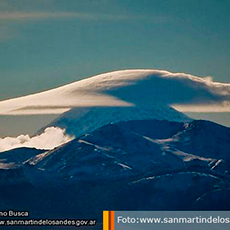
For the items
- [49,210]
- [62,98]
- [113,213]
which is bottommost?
[113,213]

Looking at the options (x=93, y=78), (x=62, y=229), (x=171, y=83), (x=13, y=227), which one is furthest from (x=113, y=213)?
(x=171, y=83)

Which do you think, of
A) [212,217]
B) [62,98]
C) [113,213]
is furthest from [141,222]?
[113,213]

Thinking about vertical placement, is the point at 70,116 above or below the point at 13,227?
above

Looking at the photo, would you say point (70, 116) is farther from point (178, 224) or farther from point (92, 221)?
point (178, 224)

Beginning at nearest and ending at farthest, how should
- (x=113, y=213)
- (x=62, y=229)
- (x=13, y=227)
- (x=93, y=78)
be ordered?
1. (x=113, y=213)
2. (x=62, y=229)
3. (x=13, y=227)
4. (x=93, y=78)

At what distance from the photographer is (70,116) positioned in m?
198

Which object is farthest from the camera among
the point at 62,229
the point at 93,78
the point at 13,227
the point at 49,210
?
the point at 49,210

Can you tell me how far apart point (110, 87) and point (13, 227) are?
33.3m

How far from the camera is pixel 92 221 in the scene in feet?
623

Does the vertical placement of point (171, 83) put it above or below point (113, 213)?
above

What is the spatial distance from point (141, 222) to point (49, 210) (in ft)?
85.2

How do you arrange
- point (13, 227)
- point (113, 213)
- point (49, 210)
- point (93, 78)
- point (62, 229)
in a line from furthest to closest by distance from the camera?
point (49, 210) → point (93, 78) → point (13, 227) → point (62, 229) → point (113, 213)

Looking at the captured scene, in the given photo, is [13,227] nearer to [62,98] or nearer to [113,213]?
[62,98]

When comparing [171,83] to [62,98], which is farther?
[171,83]
